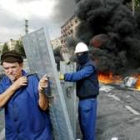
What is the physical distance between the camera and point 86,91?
6520 millimetres

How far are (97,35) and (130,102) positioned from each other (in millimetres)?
16921

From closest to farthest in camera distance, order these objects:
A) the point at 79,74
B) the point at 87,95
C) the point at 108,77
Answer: the point at 79,74, the point at 87,95, the point at 108,77

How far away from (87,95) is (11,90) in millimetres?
3124

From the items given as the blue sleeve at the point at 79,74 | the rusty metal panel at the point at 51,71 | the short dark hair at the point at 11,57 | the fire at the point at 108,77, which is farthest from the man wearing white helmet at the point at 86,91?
the fire at the point at 108,77

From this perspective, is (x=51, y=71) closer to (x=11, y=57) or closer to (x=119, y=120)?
(x=11, y=57)

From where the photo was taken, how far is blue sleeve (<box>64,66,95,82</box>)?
6.29m

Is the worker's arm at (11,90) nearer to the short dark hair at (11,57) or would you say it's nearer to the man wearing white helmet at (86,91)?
the short dark hair at (11,57)

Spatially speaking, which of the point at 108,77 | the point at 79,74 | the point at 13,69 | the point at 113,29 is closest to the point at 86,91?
the point at 79,74

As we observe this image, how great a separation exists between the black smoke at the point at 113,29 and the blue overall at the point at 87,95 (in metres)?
20.9

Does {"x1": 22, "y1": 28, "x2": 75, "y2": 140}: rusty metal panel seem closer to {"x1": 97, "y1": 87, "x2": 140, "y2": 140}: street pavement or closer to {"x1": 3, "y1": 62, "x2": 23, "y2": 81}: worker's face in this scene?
{"x1": 3, "y1": 62, "x2": 23, "y2": 81}: worker's face

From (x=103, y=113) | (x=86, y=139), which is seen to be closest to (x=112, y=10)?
(x=103, y=113)

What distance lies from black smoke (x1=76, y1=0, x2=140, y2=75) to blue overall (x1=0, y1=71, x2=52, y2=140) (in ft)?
78.1

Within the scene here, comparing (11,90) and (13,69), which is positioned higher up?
(13,69)

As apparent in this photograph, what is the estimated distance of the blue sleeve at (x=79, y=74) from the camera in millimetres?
6293
